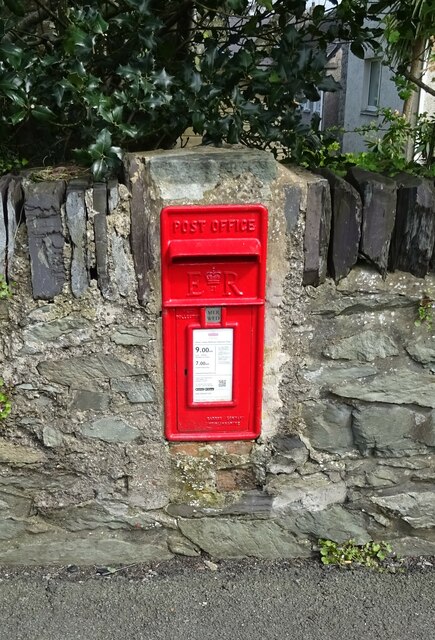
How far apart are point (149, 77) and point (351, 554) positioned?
2027 mm

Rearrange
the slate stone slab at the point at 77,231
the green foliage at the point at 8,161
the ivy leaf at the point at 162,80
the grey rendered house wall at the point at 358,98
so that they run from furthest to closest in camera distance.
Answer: the grey rendered house wall at the point at 358,98, the green foliage at the point at 8,161, the ivy leaf at the point at 162,80, the slate stone slab at the point at 77,231

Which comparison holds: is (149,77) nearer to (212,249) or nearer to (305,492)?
(212,249)

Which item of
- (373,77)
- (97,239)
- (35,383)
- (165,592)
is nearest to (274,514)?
(165,592)

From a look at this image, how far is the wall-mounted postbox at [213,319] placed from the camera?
217 cm

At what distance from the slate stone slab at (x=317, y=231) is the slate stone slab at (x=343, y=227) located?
23 millimetres

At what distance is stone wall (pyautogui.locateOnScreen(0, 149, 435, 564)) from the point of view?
217cm

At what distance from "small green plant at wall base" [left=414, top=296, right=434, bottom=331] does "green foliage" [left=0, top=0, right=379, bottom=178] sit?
887 mm

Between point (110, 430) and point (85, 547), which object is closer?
point (110, 430)

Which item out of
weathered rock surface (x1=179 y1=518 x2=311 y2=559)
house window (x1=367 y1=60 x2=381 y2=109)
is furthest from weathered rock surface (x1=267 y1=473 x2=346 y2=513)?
house window (x1=367 y1=60 x2=381 y2=109)

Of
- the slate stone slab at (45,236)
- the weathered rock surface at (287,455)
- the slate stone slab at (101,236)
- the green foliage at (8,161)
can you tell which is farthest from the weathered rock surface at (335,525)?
the green foliage at (8,161)

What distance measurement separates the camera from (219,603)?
7.84 ft

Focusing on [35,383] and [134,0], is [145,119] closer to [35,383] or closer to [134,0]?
[134,0]

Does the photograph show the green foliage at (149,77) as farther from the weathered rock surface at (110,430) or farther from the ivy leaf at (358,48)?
the weathered rock surface at (110,430)

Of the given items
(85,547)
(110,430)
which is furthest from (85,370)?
(85,547)
